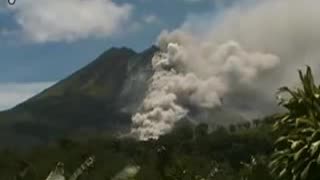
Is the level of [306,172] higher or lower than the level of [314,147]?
lower

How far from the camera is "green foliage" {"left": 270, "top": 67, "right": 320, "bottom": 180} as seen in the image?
94.3 ft

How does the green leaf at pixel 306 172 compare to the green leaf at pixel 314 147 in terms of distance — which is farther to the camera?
the green leaf at pixel 306 172

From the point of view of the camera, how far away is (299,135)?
30.0 m

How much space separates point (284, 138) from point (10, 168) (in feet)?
316

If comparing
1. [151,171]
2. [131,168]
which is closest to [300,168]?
[131,168]

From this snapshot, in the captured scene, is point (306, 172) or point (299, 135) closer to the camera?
point (306, 172)

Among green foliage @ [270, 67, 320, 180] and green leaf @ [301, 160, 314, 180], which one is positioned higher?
green foliage @ [270, 67, 320, 180]

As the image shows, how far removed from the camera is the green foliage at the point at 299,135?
2875 cm

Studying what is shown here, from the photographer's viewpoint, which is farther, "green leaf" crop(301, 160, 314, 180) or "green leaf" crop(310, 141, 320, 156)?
"green leaf" crop(301, 160, 314, 180)

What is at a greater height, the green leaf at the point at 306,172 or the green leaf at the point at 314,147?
the green leaf at the point at 314,147

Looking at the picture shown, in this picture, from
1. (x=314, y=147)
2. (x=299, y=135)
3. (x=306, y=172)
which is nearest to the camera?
(x=314, y=147)

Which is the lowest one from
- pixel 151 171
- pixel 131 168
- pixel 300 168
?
pixel 131 168

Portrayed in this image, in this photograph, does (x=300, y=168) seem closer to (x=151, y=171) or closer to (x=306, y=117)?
(x=306, y=117)

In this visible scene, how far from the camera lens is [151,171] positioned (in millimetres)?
106250
